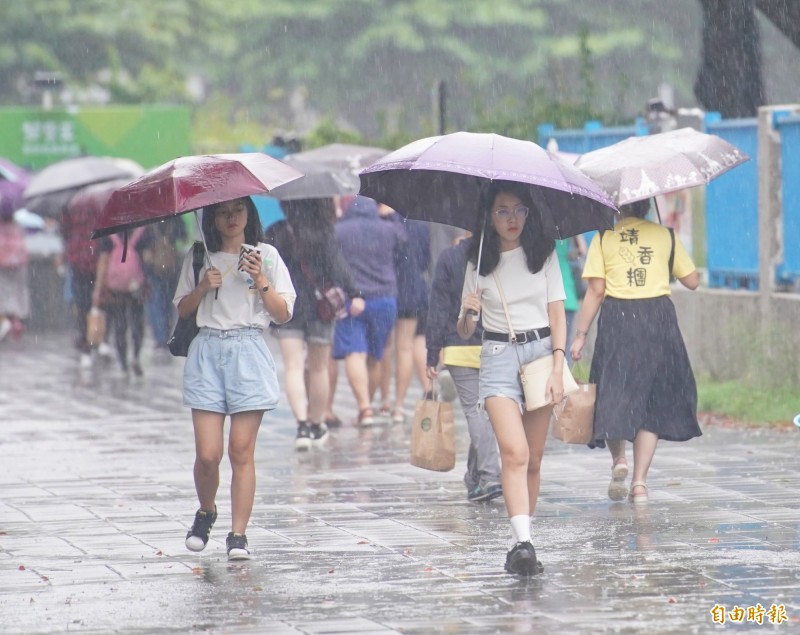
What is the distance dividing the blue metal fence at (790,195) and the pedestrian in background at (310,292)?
3616 millimetres

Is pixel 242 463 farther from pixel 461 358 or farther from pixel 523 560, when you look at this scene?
pixel 461 358

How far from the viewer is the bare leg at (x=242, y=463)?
25.7 ft

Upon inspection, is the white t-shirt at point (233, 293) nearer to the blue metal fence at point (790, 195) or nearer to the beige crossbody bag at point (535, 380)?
the beige crossbody bag at point (535, 380)

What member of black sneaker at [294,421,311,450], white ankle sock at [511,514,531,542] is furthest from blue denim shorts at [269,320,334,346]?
white ankle sock at [511,514,531,542]

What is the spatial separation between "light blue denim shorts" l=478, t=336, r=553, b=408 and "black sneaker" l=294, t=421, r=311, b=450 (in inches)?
176

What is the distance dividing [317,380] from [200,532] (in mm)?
4718

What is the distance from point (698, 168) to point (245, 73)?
41.0 m

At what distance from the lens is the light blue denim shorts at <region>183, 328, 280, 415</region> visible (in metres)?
7.80

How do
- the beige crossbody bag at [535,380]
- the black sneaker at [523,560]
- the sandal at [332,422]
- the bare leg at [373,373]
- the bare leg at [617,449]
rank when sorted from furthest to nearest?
the bare leg at [373,373]
the sandal at [332,422]
the bare leg at [617,449]
the beige crossbody bag at [535,380]
the black sneaker at [523,560]

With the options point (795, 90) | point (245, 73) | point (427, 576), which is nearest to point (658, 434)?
point (427, 576)

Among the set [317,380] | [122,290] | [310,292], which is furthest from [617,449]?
[122,290]

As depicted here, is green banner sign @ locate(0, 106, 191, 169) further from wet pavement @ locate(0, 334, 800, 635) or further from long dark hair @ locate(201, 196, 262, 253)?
long dark hair @ locate(201, 196, 262, 253)

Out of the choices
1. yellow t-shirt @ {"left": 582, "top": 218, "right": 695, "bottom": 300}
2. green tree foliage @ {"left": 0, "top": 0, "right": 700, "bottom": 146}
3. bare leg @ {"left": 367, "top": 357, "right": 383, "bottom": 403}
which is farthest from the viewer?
green tree foliage @ {"left": 0, "top": 0, "right": 700, "bottom": 146}

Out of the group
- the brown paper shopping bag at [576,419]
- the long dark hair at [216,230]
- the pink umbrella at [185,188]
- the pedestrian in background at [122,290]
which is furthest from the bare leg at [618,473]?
the pedestrian in background at [122,290]
